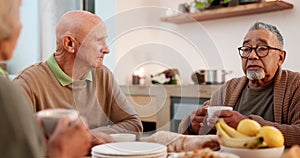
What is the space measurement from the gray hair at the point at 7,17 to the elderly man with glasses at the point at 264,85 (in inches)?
46.2

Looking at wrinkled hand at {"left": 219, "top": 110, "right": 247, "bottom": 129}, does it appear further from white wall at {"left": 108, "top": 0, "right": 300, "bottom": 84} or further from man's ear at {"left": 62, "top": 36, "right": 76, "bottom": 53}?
man's ear at {"left": 62, "top": 36, "right": 76, "bottom": 53}

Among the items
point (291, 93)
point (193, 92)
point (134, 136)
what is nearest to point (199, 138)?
point (134, 136)

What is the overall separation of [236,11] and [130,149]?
2628 millimetres

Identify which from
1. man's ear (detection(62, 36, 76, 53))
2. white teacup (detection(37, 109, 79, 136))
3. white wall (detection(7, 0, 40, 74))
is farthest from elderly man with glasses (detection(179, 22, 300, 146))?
white wall (detection(7, 0, 40, 74))

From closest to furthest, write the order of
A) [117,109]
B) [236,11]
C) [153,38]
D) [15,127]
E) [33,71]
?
[15,127], [153,38], [33,71], [117,109], [236,11]

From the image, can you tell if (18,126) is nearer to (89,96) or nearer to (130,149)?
(130,149)

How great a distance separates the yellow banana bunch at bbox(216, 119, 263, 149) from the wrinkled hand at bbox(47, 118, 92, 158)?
509mm

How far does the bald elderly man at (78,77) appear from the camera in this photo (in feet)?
4.86

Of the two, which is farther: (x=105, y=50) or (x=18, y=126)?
(x=105, y=50)

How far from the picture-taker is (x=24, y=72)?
1508mm

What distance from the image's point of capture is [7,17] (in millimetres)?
571

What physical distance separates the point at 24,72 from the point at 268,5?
236cm

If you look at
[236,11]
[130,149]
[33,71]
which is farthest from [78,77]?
[236,11]

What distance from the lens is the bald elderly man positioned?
1.48m
